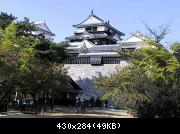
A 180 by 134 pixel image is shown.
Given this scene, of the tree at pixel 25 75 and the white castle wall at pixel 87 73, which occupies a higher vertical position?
the white castle wall at pixel 87 73

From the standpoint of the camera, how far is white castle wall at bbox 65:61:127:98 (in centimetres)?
4797

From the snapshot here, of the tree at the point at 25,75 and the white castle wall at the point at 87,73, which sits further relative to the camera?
the white castle wall at the point at 87,73

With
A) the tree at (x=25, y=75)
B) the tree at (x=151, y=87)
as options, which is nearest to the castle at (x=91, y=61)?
the tree at (x=25, y=75)

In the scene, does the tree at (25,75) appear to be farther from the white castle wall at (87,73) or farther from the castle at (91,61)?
the white castle wall at (87,73)

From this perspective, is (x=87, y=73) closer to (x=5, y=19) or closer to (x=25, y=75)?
(x=5, y=19)

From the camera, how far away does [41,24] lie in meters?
61.3

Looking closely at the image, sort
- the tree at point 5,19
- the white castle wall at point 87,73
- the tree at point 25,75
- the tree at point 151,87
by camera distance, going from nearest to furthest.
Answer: the tree at point 151,87
the tree at point 25,75
the tree at point 5,19
the white castle wall at point 87,73

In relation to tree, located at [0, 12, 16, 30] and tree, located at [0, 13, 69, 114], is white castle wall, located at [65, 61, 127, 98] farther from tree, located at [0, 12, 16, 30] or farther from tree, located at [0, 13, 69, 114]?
tree, located at [0, 13, 69, 114]

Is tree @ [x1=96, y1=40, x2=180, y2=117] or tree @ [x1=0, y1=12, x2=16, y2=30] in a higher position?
tree @ [x1=0, y1=12, x2=16, y2=30]

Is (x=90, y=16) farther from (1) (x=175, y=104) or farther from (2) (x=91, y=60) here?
(1) (x=175, y=104)

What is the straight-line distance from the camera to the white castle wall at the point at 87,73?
47969mm

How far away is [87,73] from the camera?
5103cm

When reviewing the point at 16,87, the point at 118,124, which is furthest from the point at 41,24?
the point at 118,124

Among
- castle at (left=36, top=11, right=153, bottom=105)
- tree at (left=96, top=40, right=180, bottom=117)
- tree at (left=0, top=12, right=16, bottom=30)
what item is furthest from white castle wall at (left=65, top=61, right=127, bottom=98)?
tree at (left=96, top=40, right=180, bottom=117)
